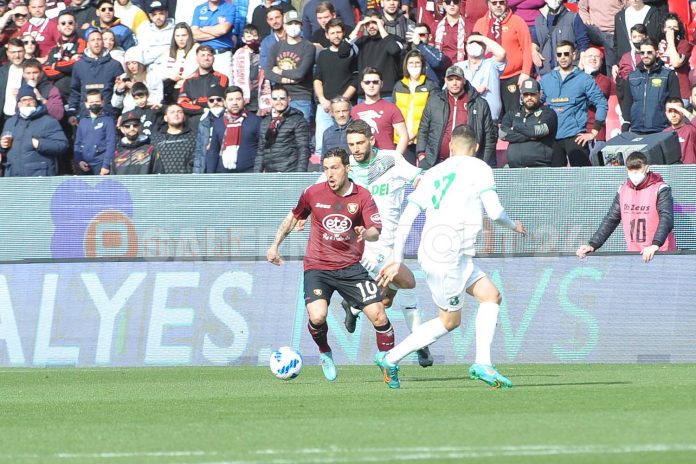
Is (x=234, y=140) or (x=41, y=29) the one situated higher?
(x=41, y=29)

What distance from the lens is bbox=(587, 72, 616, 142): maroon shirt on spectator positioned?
1845cm

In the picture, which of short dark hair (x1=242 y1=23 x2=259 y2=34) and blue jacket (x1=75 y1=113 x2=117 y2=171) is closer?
blue jacket (x1=75 y1=113 x2=117 y2=171)

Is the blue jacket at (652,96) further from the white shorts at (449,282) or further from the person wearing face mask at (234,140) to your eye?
the white shorts at (449,282)

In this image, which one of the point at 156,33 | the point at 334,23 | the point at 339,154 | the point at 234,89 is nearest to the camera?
the point at 339,154

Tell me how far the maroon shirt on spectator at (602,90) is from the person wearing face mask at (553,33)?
25.9 inches

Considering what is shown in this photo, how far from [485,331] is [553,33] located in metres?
9.65

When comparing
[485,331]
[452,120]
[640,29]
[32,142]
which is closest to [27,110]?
[32,142]

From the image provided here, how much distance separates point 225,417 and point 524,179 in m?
7.99

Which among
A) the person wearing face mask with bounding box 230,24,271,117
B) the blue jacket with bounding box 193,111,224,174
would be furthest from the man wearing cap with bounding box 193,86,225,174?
the person wearing face mask with bounding box 230,24,271,117

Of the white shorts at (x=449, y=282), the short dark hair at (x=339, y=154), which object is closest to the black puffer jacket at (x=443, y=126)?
the short dark hair at (x=339, y=154)

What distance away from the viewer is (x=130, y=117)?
64.0 feet

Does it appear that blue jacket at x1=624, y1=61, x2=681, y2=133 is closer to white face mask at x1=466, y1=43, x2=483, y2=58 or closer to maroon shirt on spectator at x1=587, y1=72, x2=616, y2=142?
maroon shirt on spectator at x1=587, y1=72, x2=616, y2=142

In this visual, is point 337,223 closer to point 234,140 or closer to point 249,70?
point 234,140

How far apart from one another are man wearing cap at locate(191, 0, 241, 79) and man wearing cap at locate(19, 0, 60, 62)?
2.93m
